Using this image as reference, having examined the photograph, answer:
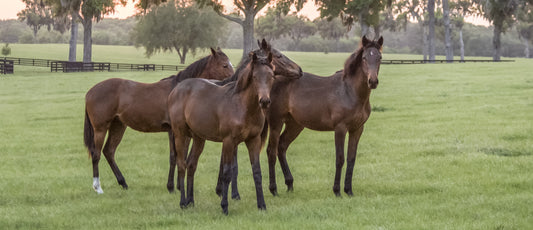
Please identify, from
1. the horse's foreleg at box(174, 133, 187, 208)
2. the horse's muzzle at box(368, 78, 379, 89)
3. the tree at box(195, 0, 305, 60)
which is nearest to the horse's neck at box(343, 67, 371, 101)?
the horse's muzzle at box(368, 78, 379, 89)

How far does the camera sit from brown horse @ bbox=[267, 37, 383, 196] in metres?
9.34

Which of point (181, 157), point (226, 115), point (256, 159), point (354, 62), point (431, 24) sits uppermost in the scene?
point (431, 24)

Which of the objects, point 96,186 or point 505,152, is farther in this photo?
point 505,152

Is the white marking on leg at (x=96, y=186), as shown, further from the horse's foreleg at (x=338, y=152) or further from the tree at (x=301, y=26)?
the tree at (x=301, y=26)

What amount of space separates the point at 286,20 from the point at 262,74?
354ft

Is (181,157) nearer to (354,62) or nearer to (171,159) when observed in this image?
(171,159)

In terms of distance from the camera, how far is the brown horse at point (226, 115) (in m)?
7.99

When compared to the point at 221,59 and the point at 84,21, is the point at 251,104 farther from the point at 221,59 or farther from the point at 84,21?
the point at 84,21

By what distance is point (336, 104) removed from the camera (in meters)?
9.49

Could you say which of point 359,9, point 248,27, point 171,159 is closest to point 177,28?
point 248,27

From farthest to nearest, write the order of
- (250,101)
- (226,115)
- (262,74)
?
(226,115) < (250,101) < (262,74)

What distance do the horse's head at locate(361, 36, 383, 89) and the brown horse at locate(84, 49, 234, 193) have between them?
8.23 ft

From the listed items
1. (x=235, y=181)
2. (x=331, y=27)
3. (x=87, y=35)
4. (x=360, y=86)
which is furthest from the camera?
(x=331, y=27)

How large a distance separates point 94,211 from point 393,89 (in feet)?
81.4
